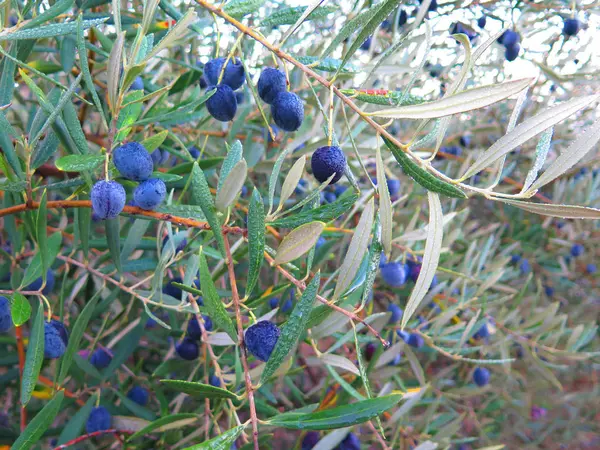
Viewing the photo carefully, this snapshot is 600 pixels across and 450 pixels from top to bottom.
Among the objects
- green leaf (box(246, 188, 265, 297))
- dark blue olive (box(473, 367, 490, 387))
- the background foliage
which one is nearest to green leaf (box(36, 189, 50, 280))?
the background foliage

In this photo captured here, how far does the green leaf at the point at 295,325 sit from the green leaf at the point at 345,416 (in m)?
0.07

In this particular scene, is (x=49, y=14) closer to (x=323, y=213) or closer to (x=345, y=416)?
(x=323, y=213)

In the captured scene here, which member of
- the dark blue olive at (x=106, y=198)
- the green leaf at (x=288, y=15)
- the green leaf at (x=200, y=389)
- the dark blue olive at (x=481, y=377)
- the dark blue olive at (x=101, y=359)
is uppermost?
the green leaf at (x=288, y=15)

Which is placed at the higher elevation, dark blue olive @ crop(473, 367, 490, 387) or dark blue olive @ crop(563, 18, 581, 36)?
dark blue olive @ crop(563, 18, 581, 36)

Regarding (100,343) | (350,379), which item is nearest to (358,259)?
(350,379)

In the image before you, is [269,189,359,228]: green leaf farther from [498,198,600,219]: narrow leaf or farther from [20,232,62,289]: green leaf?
[20,232,62,289]: green leaf

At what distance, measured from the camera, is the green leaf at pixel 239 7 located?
29.1 inches

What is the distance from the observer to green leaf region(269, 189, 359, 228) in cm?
66

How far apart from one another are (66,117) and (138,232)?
35 centimetres

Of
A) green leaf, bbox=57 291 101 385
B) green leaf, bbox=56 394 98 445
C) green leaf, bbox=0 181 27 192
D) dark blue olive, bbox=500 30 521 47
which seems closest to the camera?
green leaf, bbox=0 181 27 192

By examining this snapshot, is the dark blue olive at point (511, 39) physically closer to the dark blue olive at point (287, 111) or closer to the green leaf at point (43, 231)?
the dark blue olive at point (287, 111)

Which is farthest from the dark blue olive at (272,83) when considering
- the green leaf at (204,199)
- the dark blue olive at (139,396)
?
the dark blue olive at (139,396)

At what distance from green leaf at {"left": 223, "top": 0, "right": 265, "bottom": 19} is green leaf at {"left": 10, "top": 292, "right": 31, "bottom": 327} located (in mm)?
507

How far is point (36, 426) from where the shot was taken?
2.40 feet
